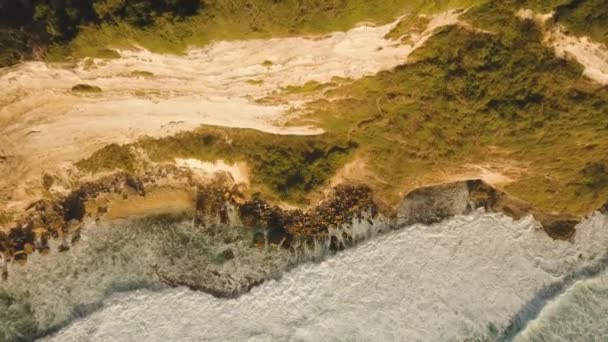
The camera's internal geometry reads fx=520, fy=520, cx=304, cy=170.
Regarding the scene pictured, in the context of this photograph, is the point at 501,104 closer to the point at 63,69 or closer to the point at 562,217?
the point at 562,217

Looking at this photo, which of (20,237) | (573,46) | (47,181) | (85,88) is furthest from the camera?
(20,237)

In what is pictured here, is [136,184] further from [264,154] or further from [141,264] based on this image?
[264,154]

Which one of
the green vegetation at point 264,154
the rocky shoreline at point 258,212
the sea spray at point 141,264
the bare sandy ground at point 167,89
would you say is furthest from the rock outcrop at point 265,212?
the bare sandy ground at point 167,89

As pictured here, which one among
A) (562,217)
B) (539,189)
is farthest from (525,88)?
(562,217)

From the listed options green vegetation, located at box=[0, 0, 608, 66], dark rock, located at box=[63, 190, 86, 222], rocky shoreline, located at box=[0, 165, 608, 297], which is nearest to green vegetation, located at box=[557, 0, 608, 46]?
green vegetation, located at box=[0, 0, 608, 66]

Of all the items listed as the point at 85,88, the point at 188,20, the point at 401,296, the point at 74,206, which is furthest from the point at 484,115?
the point at 74,206

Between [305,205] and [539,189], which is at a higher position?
[539,189]

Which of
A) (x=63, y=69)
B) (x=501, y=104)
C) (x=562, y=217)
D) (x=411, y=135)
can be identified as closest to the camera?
(x=63, y=69)
